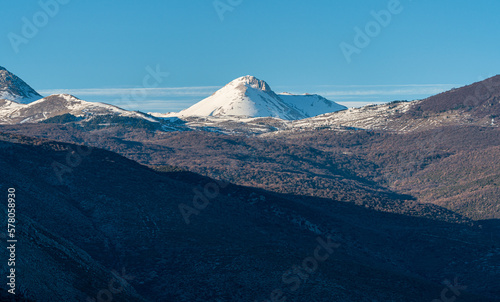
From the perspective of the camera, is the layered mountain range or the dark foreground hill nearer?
the dark foreground hill

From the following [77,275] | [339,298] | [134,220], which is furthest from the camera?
[134,220]

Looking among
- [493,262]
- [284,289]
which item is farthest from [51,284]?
[493,262]

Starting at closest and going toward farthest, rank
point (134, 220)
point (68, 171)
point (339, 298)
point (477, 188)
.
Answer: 1. point (339, 298)
2. point (134, 220)
3. point (68, 171)
4. point (477, 188)

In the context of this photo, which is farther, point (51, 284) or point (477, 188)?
point (477, 188)

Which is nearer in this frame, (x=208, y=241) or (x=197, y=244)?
(x=197, y=244)

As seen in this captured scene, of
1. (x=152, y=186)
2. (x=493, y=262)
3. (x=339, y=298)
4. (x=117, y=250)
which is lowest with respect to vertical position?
(x=493, y=262)

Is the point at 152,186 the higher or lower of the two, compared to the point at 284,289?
higher

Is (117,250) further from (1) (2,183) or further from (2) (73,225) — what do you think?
(1) (2,183)

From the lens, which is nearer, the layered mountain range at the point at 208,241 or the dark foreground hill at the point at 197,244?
the dark foreground hill at the point at 197,244
